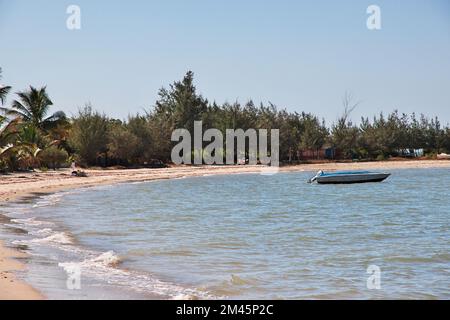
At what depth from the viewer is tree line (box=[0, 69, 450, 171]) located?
44.7m

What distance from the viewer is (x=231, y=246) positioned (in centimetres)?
1612

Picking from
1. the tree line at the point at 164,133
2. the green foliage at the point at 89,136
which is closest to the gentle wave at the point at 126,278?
the tree line at the point at 164,133

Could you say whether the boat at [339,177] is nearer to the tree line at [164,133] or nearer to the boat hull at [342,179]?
the boat hull at [342,179]

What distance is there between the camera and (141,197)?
33.6m

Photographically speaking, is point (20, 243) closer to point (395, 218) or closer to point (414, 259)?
point (414, 259)

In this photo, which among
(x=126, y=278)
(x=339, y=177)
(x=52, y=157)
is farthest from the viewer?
(x=52, y=157)

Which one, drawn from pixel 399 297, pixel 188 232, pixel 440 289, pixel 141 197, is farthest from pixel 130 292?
pixel 141 197

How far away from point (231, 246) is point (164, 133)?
46.1 m

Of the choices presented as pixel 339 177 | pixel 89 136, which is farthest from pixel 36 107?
pixel 339 177

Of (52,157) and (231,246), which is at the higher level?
(52,157)

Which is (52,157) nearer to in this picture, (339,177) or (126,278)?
(339,177)

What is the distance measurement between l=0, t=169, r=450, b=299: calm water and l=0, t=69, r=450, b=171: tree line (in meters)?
13.3

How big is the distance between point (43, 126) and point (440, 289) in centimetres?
4534

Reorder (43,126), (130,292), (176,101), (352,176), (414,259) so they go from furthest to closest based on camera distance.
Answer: (176,101), (43,126), (352,176), (414,259), (130,292)
